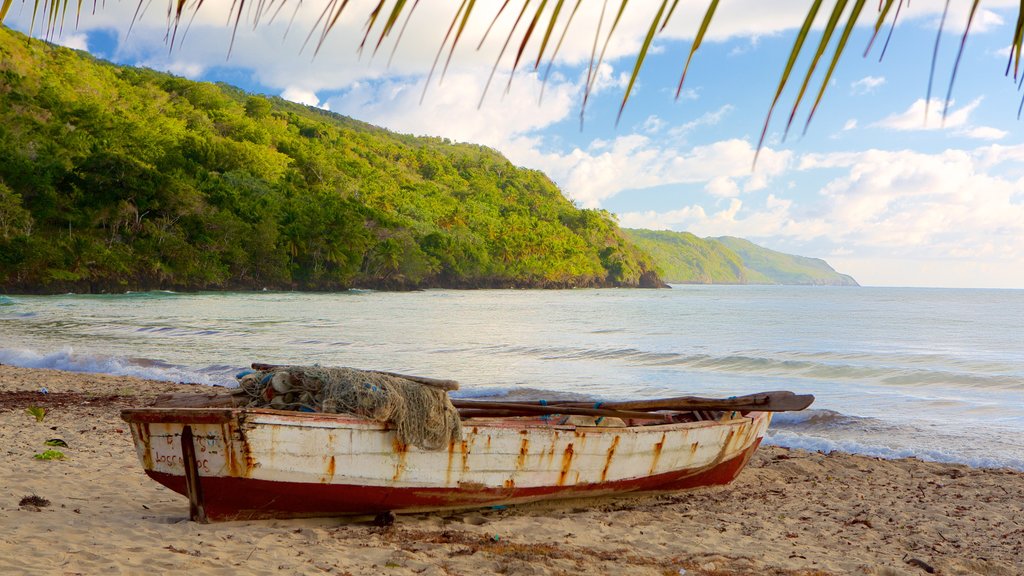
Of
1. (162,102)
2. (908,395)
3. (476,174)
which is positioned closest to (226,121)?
(162,102)

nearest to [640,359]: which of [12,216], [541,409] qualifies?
[541,409]

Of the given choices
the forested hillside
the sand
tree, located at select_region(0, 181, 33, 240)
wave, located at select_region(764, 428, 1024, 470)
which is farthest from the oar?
tree, located at select_region(0, 181, 33, 240)

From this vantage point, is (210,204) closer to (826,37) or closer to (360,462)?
(360,462)

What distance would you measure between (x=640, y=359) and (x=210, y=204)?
4168 centimetres

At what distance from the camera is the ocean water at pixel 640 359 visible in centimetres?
1040

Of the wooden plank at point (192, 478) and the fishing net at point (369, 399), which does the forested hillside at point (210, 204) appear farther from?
the wooden plank at point (192, 478)

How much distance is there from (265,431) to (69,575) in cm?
118

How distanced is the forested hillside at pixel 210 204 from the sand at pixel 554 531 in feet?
115

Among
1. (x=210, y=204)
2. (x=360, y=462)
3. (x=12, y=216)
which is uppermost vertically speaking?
(x=210, y=204)

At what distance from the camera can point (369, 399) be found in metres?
4.70

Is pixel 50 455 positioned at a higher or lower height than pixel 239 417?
lower

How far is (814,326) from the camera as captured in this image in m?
30.8

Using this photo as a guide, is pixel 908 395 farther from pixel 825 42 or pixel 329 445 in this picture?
pixel 825 42

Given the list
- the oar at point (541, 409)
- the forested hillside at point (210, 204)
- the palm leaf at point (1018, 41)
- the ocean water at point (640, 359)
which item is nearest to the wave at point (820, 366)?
the ocean water at point (640, 359)
